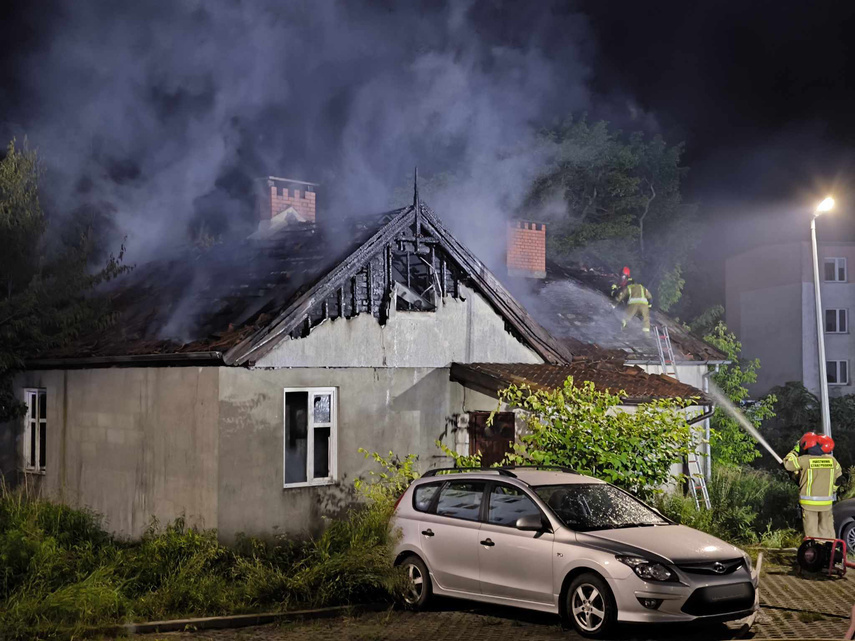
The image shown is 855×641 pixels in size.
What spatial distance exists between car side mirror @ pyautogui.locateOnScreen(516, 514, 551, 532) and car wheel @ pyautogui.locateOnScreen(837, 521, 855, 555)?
6425 mm

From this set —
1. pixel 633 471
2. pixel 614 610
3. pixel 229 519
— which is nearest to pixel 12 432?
pixel 229 519

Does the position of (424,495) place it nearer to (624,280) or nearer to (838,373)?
(624,280)

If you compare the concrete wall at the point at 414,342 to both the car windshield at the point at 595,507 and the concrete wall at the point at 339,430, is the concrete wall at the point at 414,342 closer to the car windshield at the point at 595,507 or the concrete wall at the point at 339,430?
the concrete wall at the point at 339,430

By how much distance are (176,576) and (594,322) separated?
13.3m

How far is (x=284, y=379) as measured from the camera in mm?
14055

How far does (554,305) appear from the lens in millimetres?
22828

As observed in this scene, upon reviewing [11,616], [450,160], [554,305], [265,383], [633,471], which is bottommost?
[11,616]

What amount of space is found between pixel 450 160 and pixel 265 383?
2009 centimetres

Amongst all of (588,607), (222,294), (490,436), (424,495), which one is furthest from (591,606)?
(222,294)

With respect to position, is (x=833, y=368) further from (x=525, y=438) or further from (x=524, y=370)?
(x=525, y=438)

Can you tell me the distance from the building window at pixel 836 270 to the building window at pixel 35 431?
33.5 metres

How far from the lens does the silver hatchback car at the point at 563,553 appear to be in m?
8.86

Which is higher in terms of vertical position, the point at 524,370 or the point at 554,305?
the point at 554,305

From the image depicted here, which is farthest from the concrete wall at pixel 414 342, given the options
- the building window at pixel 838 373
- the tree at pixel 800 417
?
the building window at pixel 838 373
